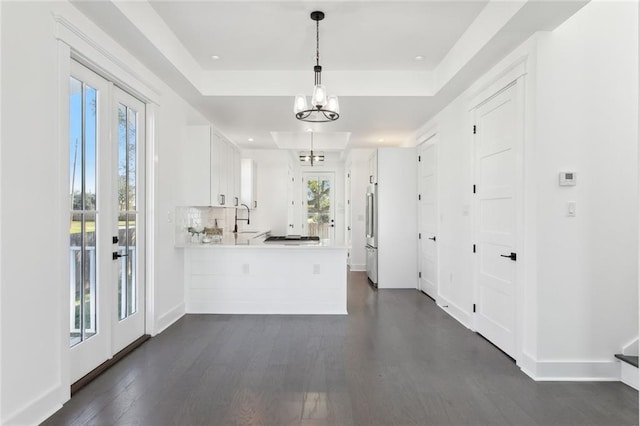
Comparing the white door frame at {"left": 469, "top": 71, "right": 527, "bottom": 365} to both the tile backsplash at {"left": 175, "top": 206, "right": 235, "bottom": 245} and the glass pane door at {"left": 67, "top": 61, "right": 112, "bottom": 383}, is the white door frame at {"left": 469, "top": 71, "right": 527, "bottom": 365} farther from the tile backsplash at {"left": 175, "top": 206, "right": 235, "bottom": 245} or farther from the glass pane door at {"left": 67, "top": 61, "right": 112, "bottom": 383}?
the tile backsplash at {"left": 175, "top": 206, "right": 235, "bottom": 245}

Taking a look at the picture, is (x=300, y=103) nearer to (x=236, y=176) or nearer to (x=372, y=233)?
(x=236, y=176)

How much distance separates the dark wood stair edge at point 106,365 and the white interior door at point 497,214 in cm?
335

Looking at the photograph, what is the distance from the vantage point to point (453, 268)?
176 inches

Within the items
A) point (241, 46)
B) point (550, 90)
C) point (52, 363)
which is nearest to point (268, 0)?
point (241, 46)

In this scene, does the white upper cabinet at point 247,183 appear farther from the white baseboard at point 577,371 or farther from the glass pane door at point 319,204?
the white baseboard at point 577,371

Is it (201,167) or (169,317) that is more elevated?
(201,167)

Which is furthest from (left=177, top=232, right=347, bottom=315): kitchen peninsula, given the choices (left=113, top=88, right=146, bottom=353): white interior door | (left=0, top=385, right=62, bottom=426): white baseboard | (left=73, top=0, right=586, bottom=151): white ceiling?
(left=0, top=385, right=62, bottom=426): white baseboard

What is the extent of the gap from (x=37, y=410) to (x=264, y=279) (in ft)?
8.56

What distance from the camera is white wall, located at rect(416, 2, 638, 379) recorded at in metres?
2.74

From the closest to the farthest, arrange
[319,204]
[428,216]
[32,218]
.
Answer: [32,218]
[428,216]
[319,204]

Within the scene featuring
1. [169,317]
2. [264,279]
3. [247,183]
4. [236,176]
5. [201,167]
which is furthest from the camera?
[247,183]

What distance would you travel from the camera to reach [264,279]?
4496 mm

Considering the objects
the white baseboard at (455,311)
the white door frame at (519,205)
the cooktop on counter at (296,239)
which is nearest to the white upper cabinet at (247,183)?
the cooktop on counter at (296,239)

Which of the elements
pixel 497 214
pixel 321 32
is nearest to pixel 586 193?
pixel 497 214
